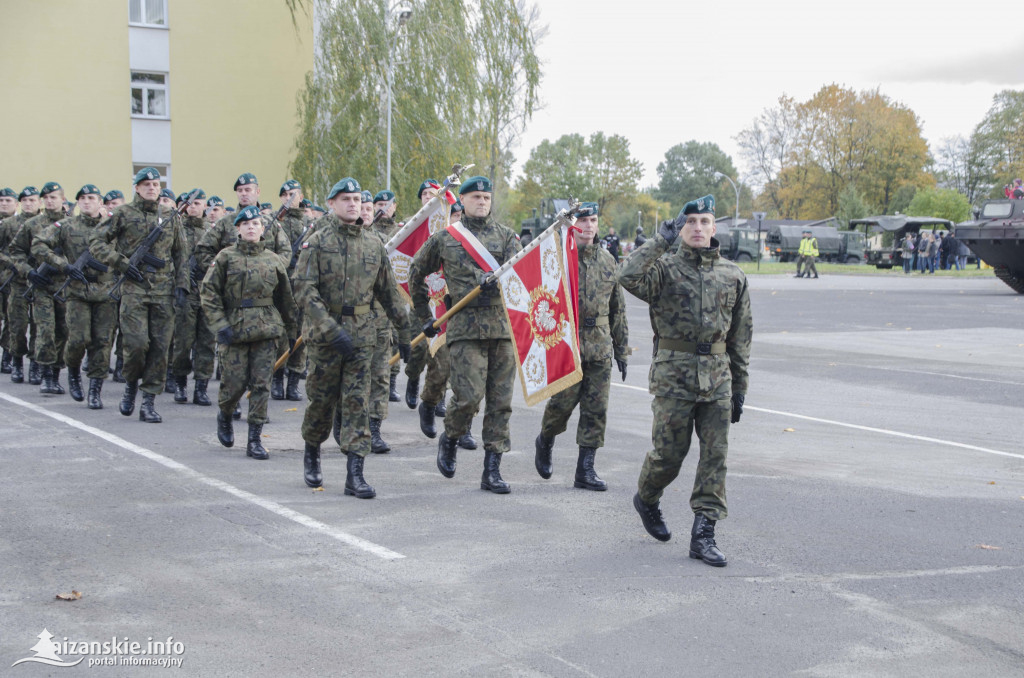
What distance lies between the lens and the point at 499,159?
38375 mm

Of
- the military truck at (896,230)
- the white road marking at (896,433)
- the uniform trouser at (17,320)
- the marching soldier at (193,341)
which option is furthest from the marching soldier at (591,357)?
the military truck at (896,230)

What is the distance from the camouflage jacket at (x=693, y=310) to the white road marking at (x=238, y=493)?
180cm

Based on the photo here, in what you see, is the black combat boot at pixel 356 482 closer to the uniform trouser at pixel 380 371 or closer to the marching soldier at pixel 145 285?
the uniform trouser at pixel 380 371

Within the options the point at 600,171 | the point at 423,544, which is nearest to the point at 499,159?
the point at 423,544

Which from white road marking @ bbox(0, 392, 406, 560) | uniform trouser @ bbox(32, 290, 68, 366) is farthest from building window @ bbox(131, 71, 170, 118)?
white road marking @ bbox(0, 392, 406, 560)

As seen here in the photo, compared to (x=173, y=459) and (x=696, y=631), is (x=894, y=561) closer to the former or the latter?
(x=696, y=631)

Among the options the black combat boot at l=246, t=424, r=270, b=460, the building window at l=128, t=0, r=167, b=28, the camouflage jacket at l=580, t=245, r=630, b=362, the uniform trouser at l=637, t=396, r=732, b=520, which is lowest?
the black combat boot at l=246, t=424, r=270, b=460

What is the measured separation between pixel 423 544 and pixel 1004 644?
2.94 m

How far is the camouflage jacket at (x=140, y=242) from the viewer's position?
984cm

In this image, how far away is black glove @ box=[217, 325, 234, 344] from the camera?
790 cm

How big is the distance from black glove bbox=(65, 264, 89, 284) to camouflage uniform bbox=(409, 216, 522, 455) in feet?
15.6

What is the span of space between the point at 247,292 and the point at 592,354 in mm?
2895

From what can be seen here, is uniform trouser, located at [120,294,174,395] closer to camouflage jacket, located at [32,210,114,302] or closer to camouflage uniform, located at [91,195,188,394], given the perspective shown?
camouflage uniform, located at [91,195,188,394]

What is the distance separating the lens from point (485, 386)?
7230mm
